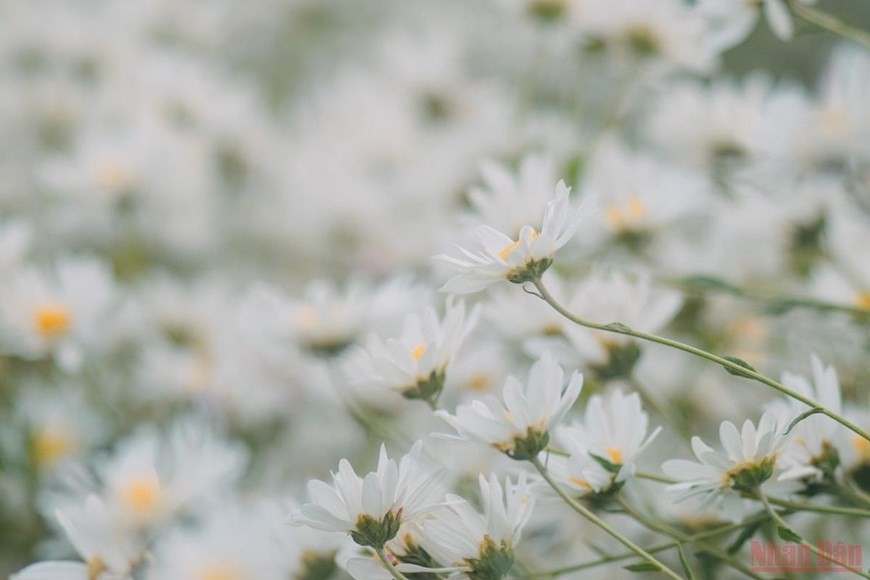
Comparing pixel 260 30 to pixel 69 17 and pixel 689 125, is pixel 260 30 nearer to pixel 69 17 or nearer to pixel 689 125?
pixel 69 17

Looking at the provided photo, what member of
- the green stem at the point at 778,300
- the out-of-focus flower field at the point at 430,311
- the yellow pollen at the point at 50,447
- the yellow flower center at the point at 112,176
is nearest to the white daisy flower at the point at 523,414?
the out-of-focus flower field at the point at 430,311

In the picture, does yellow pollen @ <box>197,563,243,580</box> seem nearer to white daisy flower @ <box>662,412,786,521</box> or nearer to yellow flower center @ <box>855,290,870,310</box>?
white daisy flower @ <box>662,412,786,521</box>

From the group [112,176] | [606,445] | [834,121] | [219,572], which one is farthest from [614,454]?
[112,176]

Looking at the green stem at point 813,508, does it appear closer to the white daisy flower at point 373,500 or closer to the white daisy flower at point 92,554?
the white daisy flower at point 373,500

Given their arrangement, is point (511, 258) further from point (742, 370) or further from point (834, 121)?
point (834, 121)

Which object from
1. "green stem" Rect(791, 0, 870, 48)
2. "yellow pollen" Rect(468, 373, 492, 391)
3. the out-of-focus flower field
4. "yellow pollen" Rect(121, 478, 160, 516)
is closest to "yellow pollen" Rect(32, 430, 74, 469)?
the out-of-focus flower field

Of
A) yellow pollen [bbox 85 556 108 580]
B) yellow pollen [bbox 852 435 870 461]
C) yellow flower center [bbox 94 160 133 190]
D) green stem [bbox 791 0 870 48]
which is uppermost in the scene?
green stem [bbox 791 0 870 48]
